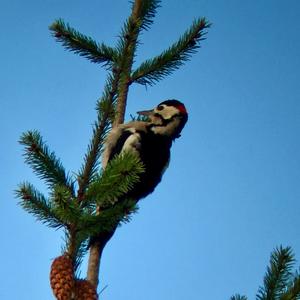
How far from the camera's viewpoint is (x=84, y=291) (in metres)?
2.27

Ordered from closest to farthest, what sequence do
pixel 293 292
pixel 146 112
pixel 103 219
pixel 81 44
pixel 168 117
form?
pixel 293 292, pixel 103 219, pixel 81 44, pixel 168 117, pixel 146 112

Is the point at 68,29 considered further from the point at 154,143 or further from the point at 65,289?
the point at 65,289

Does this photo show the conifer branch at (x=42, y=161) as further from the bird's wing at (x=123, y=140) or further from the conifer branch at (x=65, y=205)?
the bird's wing at (x=123, y=140)

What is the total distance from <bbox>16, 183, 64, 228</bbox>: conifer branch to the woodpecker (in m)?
1.47

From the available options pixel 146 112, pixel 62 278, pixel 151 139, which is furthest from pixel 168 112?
pixel 62 278

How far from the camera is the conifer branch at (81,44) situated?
360cm

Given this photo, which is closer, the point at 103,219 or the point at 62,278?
the point at 62,278

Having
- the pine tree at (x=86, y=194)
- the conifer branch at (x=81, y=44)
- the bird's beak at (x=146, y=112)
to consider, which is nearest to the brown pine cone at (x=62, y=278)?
the pine tree at (x=86, y=194)

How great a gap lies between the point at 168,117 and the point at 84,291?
2.68 m

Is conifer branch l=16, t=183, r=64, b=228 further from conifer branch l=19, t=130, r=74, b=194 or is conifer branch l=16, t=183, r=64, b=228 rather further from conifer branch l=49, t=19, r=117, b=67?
conifer branch l=49, t=19, r=117, b=67

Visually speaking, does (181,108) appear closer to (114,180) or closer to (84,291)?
(114,180)

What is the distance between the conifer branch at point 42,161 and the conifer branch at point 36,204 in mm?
94

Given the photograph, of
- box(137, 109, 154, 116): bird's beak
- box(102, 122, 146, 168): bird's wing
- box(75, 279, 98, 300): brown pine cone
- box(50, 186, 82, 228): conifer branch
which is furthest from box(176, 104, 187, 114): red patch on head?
box(75, 279, 98, 300): brown pine cone

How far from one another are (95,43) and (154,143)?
109cm
